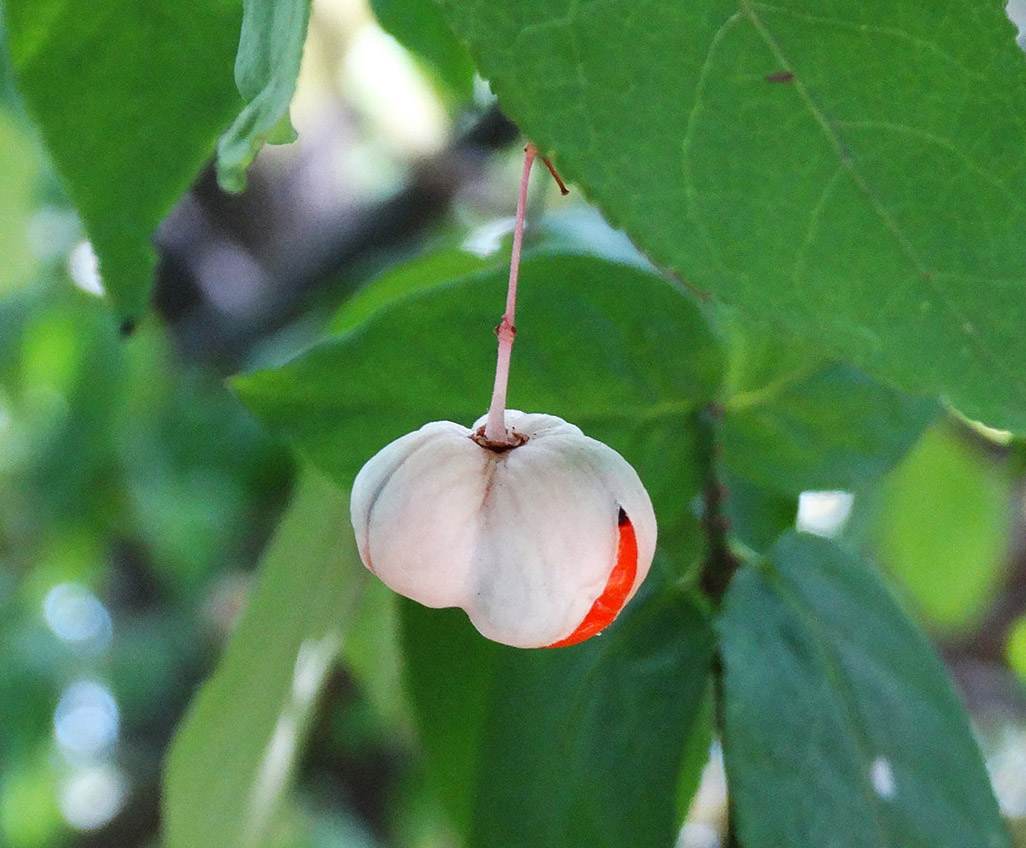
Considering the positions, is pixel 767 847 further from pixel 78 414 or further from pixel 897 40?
pixel 78 414

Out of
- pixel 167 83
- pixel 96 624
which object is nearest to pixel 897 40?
pixel 167 83

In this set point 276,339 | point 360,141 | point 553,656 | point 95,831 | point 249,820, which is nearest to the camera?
point 553,656

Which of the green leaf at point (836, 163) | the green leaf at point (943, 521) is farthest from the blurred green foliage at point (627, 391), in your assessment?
the green leaf at point (943, 521)

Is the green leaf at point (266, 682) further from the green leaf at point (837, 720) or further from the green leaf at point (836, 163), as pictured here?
the green leaf at point (836, 163)

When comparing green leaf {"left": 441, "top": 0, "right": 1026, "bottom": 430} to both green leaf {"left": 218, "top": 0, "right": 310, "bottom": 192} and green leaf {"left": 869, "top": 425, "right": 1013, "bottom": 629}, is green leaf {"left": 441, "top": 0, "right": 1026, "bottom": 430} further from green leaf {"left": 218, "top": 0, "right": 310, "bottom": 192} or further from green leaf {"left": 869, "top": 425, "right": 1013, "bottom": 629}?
green leaf {"left": 869, "top": 425, "right": 1013, "bottom": 629}

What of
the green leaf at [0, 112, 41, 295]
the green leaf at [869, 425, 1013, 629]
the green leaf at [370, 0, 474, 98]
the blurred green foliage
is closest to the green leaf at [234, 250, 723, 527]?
the blurred green foliage
